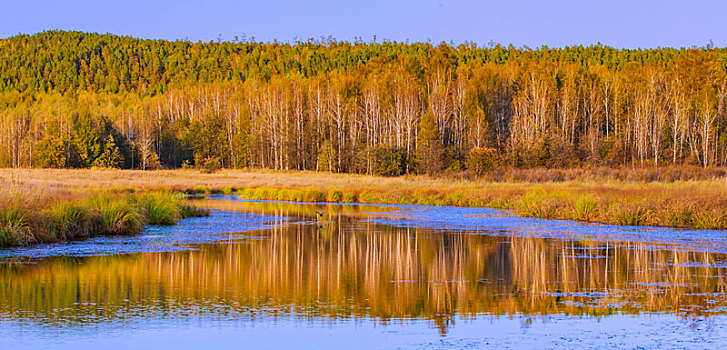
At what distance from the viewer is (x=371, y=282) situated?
12391 millimetres

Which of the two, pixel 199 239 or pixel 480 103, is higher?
pixel 480 103

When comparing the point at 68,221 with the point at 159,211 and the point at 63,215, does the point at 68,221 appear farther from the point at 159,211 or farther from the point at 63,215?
the point at 159,211

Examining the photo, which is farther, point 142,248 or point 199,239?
point 199,239

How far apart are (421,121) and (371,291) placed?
5918 centimetres

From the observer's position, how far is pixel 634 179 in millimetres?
40562

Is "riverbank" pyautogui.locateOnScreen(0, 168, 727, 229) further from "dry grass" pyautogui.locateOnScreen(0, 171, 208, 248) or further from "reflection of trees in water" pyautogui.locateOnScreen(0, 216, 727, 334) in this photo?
"reflection of trees in water" pyautogui.locateOnScreen(0, 216, 727, 334)

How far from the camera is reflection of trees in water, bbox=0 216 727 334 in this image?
10016 mm

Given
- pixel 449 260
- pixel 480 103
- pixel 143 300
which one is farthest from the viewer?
pixel 480 103

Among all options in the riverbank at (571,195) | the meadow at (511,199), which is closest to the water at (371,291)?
the meadow at (511,199)

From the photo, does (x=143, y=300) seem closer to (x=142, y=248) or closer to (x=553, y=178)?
(x=142, y=248)

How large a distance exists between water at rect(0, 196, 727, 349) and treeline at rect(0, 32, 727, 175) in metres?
43.6

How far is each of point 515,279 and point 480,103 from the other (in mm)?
61984

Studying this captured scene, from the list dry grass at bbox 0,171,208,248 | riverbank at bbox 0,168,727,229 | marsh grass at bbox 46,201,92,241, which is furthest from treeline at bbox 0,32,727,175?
marsh grass at bbox 46,201,92,241

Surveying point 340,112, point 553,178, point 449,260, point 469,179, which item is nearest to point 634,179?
point 553,178
